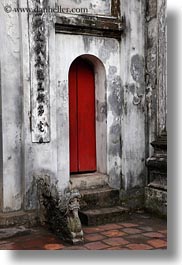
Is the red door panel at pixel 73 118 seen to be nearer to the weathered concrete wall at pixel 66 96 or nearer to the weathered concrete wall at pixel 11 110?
the weathered concrete wall at pixel 66 96

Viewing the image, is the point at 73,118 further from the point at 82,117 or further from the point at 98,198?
the point at 98,198

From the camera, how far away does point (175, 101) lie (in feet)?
13.5

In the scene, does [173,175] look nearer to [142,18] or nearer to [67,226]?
[67,226]

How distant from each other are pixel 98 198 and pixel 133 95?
172 centimetres

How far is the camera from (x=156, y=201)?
612 centimetres

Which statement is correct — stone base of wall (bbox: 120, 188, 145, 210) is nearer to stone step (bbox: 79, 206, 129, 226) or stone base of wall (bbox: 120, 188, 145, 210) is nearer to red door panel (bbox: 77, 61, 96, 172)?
stone step (bbox: 79, 206, 129, 226)

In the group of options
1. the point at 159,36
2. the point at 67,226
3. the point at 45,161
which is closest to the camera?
the point at 67,226

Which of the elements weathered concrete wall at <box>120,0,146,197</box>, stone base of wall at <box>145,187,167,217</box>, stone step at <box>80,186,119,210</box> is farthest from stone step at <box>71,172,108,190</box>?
stone base of wall at <box>145,187,167,217</box>

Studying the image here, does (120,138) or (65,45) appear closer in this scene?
(65,45)

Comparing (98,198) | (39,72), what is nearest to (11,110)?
(39,72)

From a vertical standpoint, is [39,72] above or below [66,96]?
above

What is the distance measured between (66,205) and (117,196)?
A: 5.12 ft

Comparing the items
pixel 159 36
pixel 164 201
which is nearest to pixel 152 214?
pixel 164 201

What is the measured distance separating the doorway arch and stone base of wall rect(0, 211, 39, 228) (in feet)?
3.69
